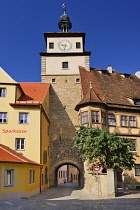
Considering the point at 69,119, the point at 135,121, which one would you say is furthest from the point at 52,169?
the point at 135,121

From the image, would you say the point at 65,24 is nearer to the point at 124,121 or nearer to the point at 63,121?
the point at 63,121

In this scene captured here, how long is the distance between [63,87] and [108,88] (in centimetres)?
571

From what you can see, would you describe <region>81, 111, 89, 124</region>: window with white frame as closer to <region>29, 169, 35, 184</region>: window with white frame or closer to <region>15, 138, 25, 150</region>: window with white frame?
<region>15, 138, 25, 150</region>: window with white frame

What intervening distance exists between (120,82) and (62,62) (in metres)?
8.13

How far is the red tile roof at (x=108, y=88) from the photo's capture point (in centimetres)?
2697

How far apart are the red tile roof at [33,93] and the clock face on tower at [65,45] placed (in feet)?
21.4

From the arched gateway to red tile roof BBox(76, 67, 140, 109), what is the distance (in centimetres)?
166

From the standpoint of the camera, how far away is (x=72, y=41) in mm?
33875

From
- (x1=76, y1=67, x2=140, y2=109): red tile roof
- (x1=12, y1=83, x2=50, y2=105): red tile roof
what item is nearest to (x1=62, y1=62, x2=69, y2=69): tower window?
(x1=76, y1=67, x2=140, y2=109): red tile roof

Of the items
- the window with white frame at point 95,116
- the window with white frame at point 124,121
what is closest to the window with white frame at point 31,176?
the window with white frame at point 95,116

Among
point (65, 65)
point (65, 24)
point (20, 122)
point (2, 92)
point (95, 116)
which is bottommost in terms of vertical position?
point (20, 122)

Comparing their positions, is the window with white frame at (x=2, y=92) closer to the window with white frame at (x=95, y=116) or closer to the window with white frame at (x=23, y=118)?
the window with white frame at (x=23, y=118)

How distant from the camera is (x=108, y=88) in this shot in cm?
2975

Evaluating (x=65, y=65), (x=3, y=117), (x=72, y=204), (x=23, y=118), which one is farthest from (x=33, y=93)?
(x=72, y=204)
